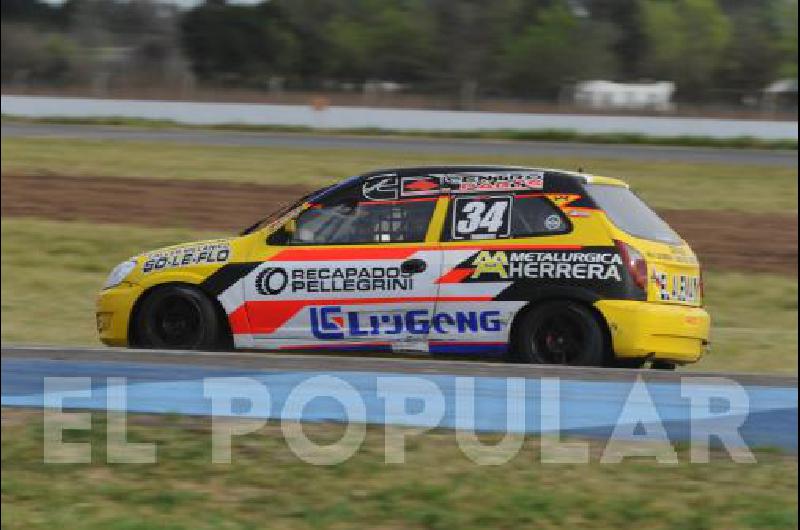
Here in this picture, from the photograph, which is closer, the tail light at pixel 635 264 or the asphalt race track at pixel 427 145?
the tail light at pixel 635 264

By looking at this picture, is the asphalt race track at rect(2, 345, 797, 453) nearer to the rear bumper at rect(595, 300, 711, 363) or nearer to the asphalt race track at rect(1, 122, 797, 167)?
the rear bumper at rect(595, 300, 711, 363)

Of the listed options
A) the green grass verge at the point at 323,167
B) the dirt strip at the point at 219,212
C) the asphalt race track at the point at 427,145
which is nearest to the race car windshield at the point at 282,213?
the dirt strip at the point at 219,212

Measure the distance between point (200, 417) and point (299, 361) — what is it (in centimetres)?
105

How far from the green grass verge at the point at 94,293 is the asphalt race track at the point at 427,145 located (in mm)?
5496

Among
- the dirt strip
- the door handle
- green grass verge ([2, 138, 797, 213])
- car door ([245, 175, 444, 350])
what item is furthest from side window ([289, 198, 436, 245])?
green grass verge ([2, 138, 797, 213])

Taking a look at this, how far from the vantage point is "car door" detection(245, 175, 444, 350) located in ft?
21.2

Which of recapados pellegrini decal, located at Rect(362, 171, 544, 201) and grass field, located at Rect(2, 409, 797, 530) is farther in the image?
grass field, located at Rect(2, 409, 797, 530)

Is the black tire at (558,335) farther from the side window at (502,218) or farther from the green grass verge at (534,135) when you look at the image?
the green grass verge at (534,135)

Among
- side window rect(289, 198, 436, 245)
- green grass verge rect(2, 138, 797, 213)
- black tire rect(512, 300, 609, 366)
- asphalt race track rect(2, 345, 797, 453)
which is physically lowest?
asphalt race track rect(2, 345, 797, 453)

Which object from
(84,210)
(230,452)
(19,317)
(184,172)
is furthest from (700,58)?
(230,452)

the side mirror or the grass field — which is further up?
the side mirror

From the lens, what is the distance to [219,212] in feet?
52.6

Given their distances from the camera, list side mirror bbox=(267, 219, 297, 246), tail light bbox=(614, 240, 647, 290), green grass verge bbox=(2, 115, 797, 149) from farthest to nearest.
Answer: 1. green grass verge bbox=(2, 115, 797, 149)
2. side mirror bbox=(267, 219, 297, 246)
3. tail light bbox=(614, 240, 647, 290)

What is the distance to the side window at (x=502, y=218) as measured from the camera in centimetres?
657
